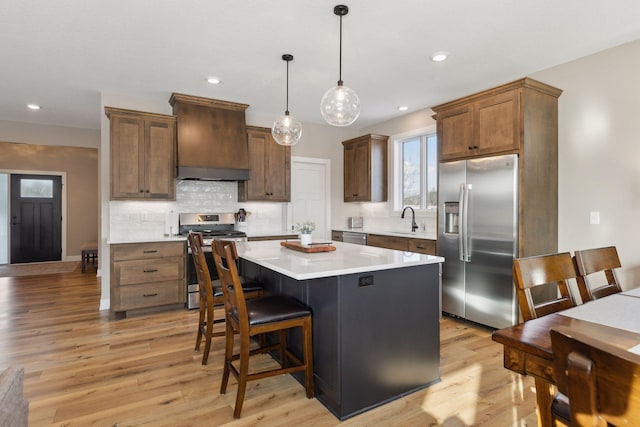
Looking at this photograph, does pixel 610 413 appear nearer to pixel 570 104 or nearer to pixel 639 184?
pixel 639 184

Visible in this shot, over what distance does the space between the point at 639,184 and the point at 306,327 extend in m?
3.05

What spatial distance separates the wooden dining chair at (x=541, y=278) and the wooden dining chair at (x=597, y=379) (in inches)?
28.0

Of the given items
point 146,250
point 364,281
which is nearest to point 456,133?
point 364,281

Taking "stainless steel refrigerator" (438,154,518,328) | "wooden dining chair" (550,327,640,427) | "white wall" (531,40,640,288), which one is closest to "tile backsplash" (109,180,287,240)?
"stainless steel refrigerator" (438,154,518,328)

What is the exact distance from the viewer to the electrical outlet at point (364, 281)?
2141mm

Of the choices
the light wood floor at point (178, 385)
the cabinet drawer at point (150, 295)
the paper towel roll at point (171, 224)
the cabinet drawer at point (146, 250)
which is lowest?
the light wood floor at point (178, 385)

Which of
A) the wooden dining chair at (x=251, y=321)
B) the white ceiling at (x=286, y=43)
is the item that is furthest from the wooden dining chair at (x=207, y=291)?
the white ceiling at (x=286, y=43)

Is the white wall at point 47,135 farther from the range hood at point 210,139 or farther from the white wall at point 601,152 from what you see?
the white wall at point 601,152

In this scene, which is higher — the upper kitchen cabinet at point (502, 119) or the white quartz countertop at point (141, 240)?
the upper kitchen cabinet at point (502, 119)

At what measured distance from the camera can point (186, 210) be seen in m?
4.98

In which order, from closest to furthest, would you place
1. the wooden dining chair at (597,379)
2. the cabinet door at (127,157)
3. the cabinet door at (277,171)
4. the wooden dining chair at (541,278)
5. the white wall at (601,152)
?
1. the wooden dining chair at (597,379)
2. the wooden dining chair at (541,278)
3. the white wall at (601,152)
4. the cabinet door at (127,157)
5. the cabinet door at (277,171)

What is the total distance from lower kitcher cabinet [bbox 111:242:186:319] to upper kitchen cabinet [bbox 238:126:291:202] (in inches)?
51.9

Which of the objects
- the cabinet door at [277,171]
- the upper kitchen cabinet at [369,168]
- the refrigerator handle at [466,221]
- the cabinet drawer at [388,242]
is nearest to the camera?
the refrigerator handle at [466,221]

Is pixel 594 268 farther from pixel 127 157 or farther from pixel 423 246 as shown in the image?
pixel 127 157
